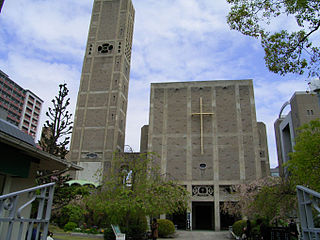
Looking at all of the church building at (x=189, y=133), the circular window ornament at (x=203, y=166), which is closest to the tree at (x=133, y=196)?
the church building at (x=189, y=133)

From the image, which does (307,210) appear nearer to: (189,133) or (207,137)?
(207,137)

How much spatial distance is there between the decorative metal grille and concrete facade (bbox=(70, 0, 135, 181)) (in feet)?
46.8

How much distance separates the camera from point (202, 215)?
38312 millimetres

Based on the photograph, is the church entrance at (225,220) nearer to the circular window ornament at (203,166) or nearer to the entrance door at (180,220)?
the entrance door at (180,220)

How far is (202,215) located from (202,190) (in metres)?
5.04

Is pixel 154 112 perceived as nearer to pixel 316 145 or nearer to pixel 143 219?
pixel 143 219

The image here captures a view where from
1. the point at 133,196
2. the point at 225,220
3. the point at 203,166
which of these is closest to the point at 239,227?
the point at 133,196

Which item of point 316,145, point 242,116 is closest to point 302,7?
point 316,145

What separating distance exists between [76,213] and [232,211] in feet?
50.5

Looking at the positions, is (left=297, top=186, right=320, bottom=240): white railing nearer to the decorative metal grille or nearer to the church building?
the church building

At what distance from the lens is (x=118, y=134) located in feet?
151

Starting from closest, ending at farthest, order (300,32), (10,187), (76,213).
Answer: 1. (10,187)
2. (300,32)
3. (76,213)

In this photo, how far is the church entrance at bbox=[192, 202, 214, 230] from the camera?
37.7 m

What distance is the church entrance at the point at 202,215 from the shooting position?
37688 mm
